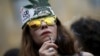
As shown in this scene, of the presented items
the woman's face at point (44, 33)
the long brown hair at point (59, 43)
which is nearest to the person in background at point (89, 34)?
the long brown hair at point (59, 43)

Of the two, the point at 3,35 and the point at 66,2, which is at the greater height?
the point at 66,2

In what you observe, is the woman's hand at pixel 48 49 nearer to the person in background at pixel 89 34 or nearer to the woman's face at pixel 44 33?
the woman's face at pixel 44 33

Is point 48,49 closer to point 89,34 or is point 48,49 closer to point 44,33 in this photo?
point 44,33

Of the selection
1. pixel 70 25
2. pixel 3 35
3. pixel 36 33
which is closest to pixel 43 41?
pixel 36 33

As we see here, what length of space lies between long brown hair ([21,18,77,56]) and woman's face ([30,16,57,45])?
0.03 meters

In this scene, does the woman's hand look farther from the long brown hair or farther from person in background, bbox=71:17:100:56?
person in background, bbox=71:17:100:56

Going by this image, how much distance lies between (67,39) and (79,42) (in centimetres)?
9

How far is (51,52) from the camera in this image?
1249 millimetres

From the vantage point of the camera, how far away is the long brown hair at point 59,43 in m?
1.37

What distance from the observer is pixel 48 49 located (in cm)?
126

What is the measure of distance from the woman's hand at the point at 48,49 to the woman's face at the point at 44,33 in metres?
0.05

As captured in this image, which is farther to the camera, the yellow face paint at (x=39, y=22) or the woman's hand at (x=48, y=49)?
the yellow face paint at (x=39, y=22)

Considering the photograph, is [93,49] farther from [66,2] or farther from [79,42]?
[66,2]

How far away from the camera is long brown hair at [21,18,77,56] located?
1.37m
